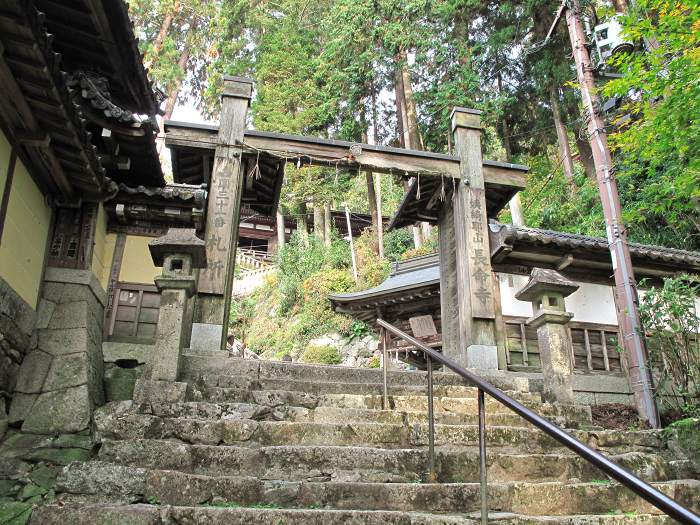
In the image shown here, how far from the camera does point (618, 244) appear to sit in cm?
890

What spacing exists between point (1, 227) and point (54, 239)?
56.7 inches

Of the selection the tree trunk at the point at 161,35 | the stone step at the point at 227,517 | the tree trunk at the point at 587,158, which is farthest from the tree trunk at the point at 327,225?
the stone step at the point at 227,517

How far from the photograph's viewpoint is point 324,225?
29516mm

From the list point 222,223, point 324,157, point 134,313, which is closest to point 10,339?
point 134,313

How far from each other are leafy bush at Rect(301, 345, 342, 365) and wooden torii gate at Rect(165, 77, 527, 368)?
427 inches

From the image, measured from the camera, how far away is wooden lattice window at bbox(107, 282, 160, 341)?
8.38 m

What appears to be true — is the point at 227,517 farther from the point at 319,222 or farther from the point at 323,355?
the point at 319,222

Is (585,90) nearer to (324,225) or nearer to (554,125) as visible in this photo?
(554,125)

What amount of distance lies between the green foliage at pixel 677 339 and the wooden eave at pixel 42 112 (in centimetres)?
846

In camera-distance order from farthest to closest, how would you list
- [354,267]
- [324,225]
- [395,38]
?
[324,225] < [354,267] < [395,38]

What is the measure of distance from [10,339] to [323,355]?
51.6ft

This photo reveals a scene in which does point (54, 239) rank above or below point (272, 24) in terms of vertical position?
below

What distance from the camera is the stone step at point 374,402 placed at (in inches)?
225

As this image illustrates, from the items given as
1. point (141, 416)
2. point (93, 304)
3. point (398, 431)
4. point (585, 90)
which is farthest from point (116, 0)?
point (585, 90)
